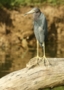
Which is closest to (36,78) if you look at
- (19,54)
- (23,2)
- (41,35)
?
(41,35)

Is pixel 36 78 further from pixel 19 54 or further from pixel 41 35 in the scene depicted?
pixel 19 54

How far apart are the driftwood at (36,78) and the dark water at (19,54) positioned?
547cm

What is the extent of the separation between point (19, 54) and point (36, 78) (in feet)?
31.2

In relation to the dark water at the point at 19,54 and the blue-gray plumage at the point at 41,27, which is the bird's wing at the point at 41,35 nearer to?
the blue-gray plumage at the point at 41,27

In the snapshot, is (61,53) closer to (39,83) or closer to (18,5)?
(18,5)

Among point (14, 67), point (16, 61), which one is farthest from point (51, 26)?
point (14, 67)

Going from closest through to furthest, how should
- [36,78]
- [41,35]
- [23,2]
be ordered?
[36,78], [41,35], [23,2]

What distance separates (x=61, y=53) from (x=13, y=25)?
3434mm

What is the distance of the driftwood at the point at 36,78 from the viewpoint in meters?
5.79

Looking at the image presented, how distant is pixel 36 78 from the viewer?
19.1ft

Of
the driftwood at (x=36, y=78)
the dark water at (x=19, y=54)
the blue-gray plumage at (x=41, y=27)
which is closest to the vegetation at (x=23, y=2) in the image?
the dark water at (x=19, y=54)

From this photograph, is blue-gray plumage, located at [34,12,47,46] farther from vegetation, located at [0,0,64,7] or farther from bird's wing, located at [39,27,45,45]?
vegetation, located at [0,0,64,7]

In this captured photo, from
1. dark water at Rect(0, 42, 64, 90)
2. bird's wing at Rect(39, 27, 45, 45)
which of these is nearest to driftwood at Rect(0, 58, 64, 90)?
bird's wing at Rect(39, 27, 45, 45)

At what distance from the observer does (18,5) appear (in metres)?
18.3
